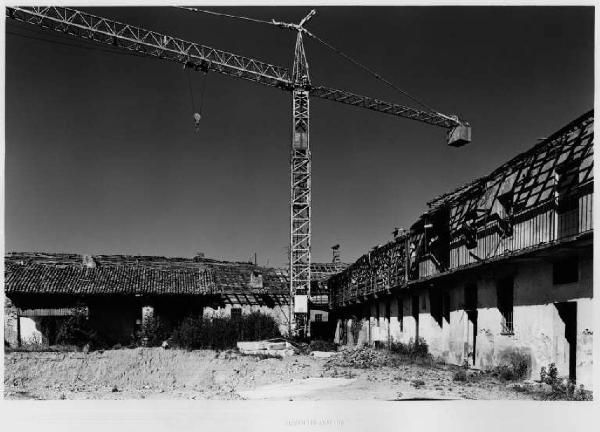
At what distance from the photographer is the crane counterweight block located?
33.6m

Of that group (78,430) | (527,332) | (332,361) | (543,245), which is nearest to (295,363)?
(332,361)

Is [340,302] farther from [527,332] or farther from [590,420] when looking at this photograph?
[590,420]

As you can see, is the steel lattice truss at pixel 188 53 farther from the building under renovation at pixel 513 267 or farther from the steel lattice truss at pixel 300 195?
the building under renovation at pixel 513 267

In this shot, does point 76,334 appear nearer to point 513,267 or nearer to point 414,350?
point 414,350

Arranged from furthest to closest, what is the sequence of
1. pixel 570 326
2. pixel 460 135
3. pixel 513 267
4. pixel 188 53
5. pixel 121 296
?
1. pixel 460 135
2. pixel 121 296
3. pixel 188 53
4. pixel 513 267
5. pixel 570 326

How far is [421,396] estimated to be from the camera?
1144cm

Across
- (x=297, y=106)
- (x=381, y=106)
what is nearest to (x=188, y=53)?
(x=297, y=106)

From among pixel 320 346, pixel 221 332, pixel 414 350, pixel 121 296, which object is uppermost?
pixel 121 296

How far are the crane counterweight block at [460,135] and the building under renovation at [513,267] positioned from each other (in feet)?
36.5

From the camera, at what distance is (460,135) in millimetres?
34000

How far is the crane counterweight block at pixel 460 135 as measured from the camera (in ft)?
110

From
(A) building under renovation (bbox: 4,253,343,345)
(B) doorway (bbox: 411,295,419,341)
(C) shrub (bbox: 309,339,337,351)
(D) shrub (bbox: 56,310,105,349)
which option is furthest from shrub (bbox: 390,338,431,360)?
(D) shrub (bbox: 56,310,105,349)

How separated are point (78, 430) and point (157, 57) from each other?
65.9 ft

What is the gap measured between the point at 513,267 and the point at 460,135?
813 inches
